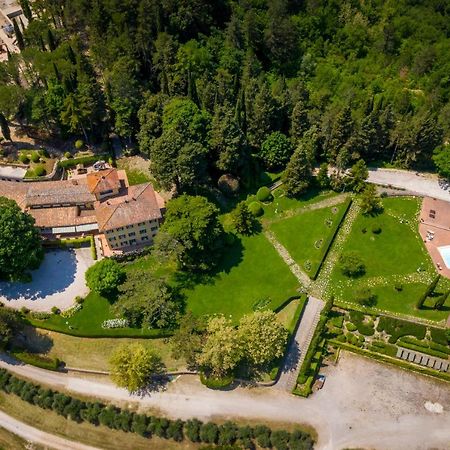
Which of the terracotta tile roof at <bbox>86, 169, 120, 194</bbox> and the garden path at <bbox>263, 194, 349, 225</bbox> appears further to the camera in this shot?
the garden path at <bbox>263, 194, 349, 225</bbox>

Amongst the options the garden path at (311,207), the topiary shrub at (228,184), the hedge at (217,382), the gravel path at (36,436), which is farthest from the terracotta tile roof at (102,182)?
the gravel path at (36,436)

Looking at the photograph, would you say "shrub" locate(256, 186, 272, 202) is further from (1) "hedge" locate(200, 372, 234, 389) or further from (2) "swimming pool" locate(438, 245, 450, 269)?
(1) "hedge" locate(200, 372, 234, 389)

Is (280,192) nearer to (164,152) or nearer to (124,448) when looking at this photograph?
(164,152)

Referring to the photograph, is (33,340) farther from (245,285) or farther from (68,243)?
(245,285)

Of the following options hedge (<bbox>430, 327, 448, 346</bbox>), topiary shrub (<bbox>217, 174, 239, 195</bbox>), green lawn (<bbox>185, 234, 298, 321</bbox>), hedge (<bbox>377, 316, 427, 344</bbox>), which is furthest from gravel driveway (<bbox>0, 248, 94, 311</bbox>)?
hedge (<bbox>430, 327, 448, 346</bbox>)

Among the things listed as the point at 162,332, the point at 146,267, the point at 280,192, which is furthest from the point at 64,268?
the point at 280,192

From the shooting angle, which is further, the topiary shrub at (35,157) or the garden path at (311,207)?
the topiary shrub at (35,157)

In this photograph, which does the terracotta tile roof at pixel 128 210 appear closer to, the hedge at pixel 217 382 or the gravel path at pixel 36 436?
the hedge at pixel 217 382
